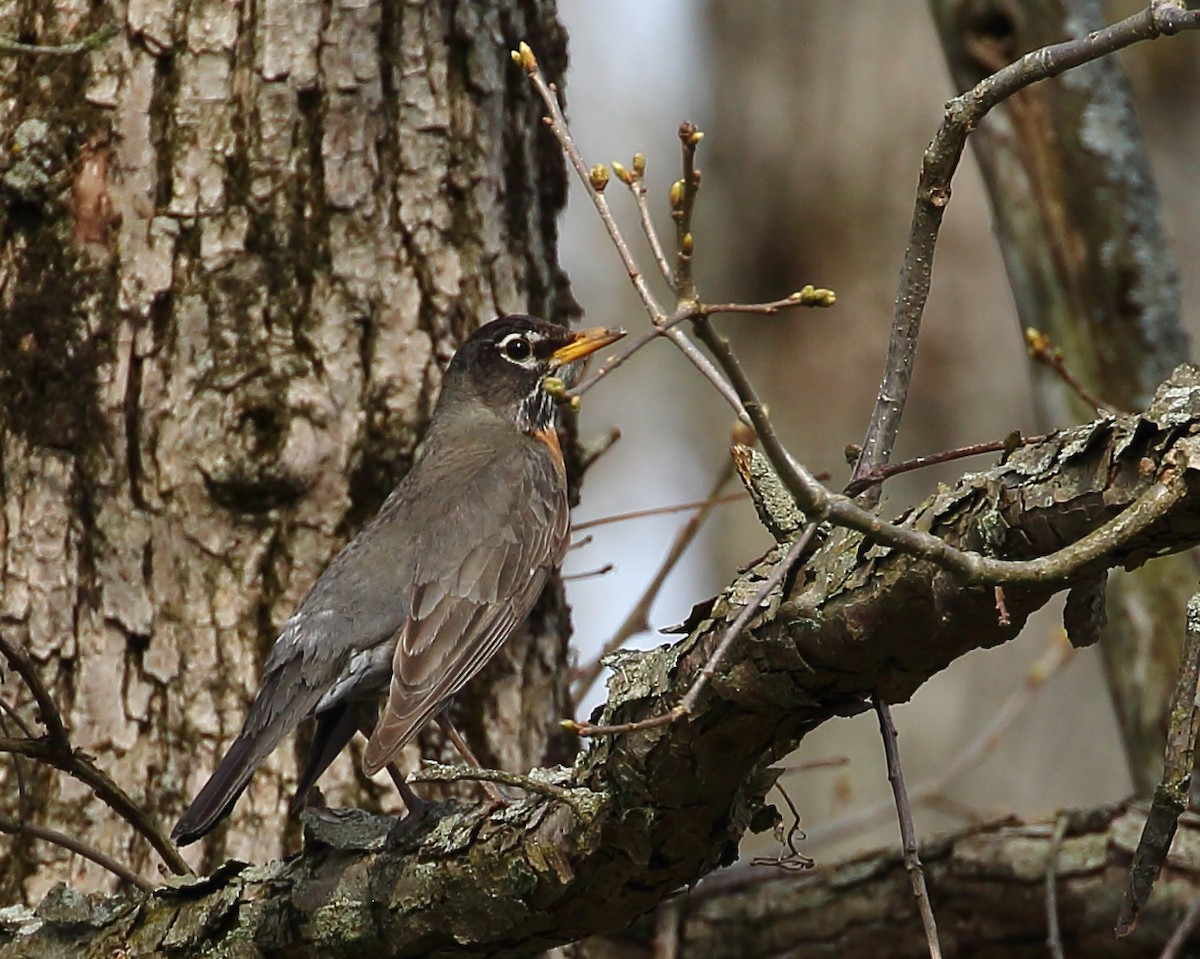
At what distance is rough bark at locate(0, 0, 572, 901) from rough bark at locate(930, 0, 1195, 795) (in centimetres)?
165

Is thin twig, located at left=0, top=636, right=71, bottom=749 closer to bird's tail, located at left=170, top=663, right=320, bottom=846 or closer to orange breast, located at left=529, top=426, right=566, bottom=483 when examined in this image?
bird's tail, located at left=170, top=663, right=320, bottom=846

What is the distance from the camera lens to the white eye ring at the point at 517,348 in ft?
13.6

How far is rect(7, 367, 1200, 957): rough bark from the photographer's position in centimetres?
184

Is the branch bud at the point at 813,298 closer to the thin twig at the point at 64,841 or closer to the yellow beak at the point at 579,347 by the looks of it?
the thin twig at the point at 64,841

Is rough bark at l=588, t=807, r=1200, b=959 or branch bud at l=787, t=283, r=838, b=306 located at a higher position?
branch bud at l=787, t=283, r=838, b=306

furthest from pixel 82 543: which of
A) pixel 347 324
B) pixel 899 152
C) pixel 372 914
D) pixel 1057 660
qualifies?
pixel 899 152

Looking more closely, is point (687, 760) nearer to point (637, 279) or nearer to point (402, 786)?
point (637, 279)

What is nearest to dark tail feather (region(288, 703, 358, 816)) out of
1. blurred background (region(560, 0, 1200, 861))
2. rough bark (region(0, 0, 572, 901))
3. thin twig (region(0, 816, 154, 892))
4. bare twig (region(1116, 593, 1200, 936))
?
rough bark (region(0, 0, 572, 901))

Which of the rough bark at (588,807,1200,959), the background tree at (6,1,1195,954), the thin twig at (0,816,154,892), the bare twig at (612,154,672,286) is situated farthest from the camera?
the rough bark at (588,807,1200,959)

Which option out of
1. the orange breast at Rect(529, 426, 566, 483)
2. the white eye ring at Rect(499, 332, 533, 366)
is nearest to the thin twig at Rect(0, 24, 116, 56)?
the white eye ring at Rect(499, 332, 533, 366)

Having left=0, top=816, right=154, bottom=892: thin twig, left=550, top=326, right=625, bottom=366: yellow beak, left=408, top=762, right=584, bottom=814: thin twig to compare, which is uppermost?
left=550, top=326, right=625, bottom=366: yellow beak

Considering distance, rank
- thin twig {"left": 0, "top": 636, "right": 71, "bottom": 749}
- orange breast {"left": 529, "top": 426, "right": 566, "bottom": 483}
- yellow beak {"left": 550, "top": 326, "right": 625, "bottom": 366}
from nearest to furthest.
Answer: thin twig {"left": 0, "top": 636, "right": 71, "bottom": 749} < yellow beak {"left": 550, "top": 326, "right": 625, "bottom": 366} < orange breast {"left": 529, "top": 426, "right": 566, "bottom": 483}

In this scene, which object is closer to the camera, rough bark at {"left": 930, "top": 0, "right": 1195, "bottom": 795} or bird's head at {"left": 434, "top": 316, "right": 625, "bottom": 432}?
bird's head at {"left": 434, "top": 316, "right": 625, "bottom": 432}

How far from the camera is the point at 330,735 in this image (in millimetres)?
3539
